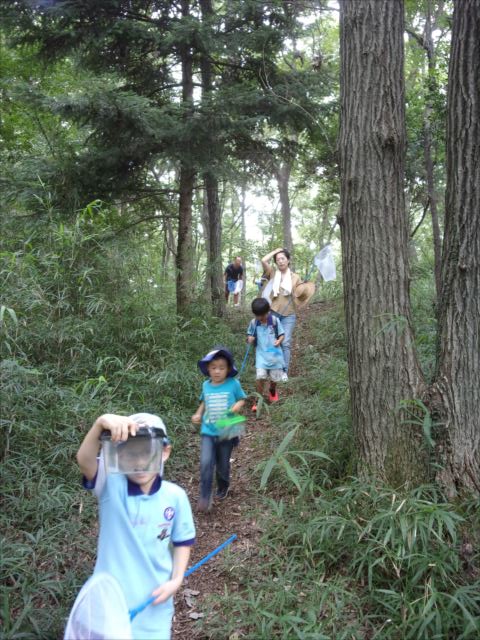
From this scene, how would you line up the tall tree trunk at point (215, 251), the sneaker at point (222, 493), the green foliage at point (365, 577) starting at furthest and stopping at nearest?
the tall tree trunk at point (215, 251), the sneaker at point (222, 493), the green foliage at point (365, 577)

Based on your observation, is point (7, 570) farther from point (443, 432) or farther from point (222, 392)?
point (443, 432)

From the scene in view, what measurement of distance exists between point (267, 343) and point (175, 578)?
13.8ft

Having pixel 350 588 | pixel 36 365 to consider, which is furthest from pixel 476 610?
pixel 36 365

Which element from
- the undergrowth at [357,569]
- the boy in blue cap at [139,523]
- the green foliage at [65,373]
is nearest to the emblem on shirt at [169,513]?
the boy in blue cap at [139,523]

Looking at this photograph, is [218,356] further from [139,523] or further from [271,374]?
[271,374]

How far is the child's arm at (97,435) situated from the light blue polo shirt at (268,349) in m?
4.13

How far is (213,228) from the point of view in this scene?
9766 millimetres

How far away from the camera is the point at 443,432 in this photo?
3.41m

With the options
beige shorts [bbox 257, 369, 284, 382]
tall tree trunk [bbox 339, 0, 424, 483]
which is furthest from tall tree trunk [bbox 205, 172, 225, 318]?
tall tree trunk [bbox 339, 0, 424, 483]

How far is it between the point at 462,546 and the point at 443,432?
2.42ft

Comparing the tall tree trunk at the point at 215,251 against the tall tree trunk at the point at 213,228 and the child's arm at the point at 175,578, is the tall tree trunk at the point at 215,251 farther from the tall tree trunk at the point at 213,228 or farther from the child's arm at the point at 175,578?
the child's arm at the point at 175,578

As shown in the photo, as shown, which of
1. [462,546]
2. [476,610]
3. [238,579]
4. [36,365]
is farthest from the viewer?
[36,365]

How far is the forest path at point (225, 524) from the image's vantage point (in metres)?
3.26

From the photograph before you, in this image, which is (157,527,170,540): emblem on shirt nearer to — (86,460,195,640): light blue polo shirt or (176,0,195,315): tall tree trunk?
(86,460,195,640): light blue polo shirt
